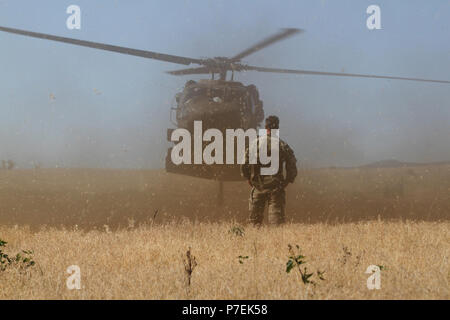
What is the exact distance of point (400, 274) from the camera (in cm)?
492

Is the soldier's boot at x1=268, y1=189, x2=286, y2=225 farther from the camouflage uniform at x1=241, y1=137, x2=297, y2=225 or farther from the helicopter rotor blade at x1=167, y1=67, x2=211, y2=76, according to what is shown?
the helicopter rotor blade at x1=167, y1=67, x2=211, y2=76

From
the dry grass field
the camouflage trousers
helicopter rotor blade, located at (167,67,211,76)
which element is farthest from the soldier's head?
helicopter rotor blade, located at (167,67,211,76)

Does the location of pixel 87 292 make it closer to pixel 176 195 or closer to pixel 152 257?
pixel 152 257

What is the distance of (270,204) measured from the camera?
959 centimetres

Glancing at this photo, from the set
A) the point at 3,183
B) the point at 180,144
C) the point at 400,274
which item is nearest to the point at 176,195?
the point at 180,144

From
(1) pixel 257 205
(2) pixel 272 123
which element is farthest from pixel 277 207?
(2) pixel 272 123

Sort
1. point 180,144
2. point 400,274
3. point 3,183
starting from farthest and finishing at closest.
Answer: point 3,183, point 180,144, point 400,274

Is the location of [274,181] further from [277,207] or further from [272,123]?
[272,123]

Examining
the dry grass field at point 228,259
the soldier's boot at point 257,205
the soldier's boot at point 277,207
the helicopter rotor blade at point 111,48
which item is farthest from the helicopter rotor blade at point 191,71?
the soldier's boot at point 277,207

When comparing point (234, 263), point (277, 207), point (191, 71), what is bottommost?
point (234, 263)

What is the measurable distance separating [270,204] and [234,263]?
394cm

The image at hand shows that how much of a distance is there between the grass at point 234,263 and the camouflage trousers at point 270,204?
554mm

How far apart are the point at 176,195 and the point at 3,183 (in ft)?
37.2

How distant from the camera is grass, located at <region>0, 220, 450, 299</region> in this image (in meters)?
4.36
